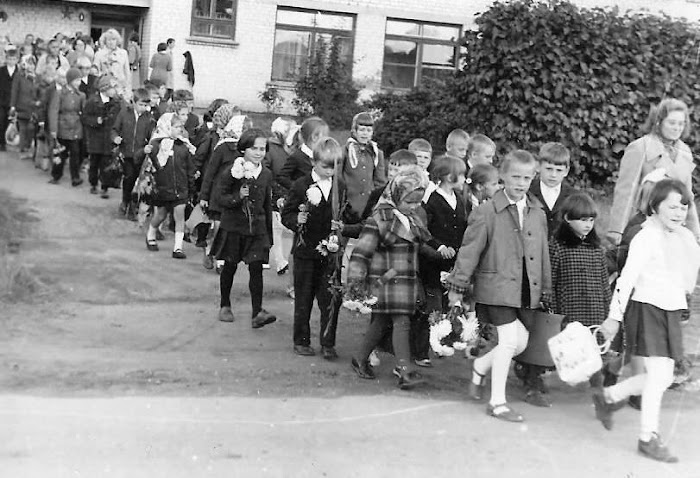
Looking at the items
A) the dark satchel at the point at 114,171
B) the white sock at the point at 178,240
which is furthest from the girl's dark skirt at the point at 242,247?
the dark satchel at the point at 114,171

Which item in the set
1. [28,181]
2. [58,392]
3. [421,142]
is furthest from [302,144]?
[28,181]

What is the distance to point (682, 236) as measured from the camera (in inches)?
241

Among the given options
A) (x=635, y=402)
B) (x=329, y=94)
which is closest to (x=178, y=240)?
(x=635, y=402)

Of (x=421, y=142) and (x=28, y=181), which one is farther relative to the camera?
(x=28, y=181)

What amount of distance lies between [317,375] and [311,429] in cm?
124

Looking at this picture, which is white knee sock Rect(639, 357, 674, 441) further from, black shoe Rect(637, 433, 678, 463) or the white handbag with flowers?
the white handbag with flowers

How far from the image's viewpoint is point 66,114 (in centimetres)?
1453

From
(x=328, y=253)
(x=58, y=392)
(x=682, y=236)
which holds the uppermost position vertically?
(x=682, y=236)

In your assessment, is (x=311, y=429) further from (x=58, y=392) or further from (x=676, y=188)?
(x=676, y=188)

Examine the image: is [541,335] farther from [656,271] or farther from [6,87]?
[6,87]

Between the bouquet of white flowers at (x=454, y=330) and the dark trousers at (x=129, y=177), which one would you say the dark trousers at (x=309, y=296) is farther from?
the dark trousers at (x=129, y=177)

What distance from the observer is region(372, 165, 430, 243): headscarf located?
23.0 feet

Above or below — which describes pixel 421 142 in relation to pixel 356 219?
above

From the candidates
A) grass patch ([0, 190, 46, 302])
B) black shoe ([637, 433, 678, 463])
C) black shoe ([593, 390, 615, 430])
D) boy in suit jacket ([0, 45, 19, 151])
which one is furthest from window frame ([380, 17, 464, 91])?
black shoe ([637, 433, 678, 463])
